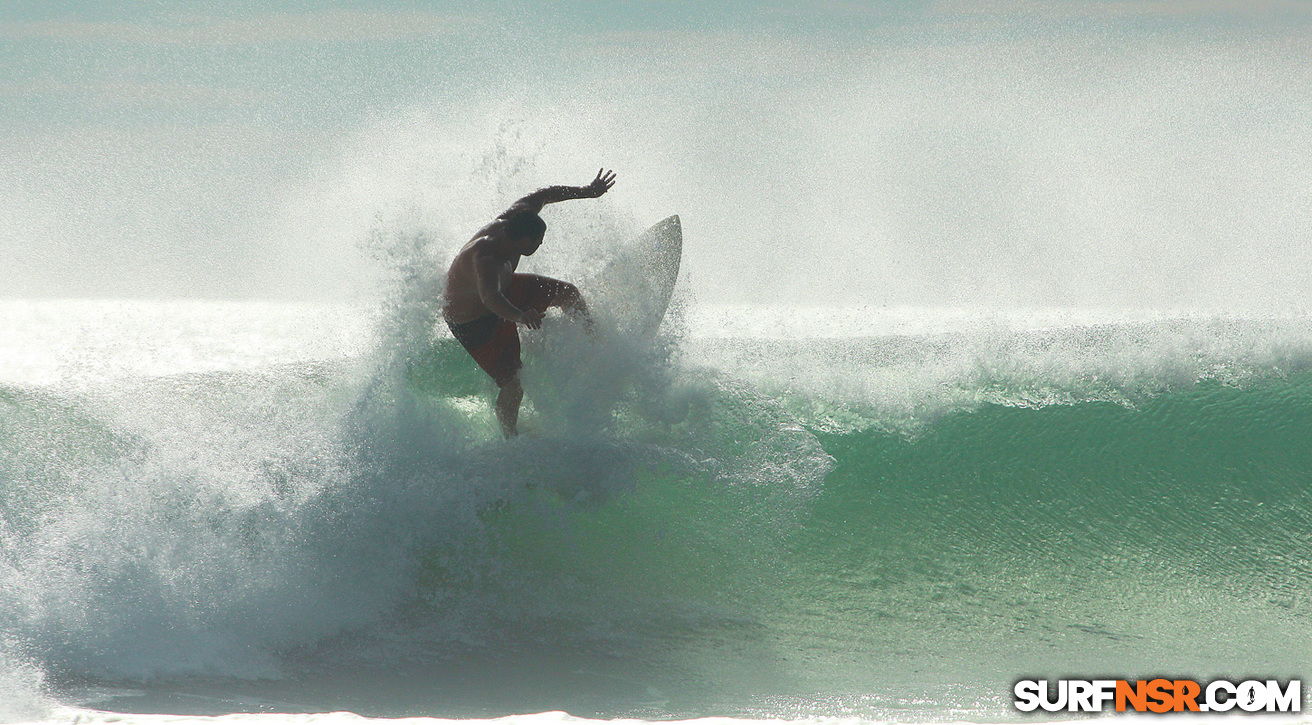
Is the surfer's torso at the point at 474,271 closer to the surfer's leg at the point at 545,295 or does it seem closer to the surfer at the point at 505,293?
the surfer at the point at 505,293

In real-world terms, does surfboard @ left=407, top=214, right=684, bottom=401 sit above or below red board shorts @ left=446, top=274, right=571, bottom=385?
above

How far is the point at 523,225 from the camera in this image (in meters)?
4.57

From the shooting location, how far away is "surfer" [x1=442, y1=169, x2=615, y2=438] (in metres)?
4.47

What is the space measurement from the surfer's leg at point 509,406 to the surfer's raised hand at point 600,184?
120cm

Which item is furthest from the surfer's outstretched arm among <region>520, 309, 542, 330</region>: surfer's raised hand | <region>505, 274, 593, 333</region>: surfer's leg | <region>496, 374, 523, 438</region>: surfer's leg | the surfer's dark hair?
<region>496, 374, 523, 438</region>: surfer's leg

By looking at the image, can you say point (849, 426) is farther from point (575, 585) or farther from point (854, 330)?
point (854, 330)

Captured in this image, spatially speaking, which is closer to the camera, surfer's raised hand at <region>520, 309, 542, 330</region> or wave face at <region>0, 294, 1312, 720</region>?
wave face at <region>0, 294, 1312, 720</region>

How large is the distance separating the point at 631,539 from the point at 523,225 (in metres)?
1.88

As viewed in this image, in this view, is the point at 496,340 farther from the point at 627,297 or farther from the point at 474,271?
the point at 627,297

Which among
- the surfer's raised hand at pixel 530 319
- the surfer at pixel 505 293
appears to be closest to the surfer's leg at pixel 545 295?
the surfer at pixel 505 293

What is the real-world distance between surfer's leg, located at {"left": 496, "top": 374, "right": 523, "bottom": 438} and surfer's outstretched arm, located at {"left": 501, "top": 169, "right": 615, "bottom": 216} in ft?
3.33

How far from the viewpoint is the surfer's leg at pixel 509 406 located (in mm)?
4750

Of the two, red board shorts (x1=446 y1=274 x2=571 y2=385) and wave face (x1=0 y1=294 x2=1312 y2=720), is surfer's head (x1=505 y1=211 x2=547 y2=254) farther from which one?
wave face (x1=0 y1=294 x2=1312 y2=720)

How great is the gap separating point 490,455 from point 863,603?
2.15 m
